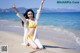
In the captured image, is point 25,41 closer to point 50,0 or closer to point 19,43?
point 19,43

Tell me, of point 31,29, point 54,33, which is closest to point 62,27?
point 54,33

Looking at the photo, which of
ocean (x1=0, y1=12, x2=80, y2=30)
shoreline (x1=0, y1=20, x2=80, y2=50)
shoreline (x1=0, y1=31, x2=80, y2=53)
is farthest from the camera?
ocean (x1=0, y1=12, x2=80, y2=30)

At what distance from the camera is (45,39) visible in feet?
11.0

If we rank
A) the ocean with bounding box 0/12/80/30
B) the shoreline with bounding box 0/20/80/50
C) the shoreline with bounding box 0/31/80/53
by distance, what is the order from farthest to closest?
the ocean with bounding box 0/12/80/30 → the shoreline with bounding box 0/20/80/50 → the shoreline with bounding box 0/31/80/53

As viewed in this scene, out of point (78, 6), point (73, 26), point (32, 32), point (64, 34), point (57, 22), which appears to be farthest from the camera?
point (57, 22)

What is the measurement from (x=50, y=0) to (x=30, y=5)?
0.75 feet

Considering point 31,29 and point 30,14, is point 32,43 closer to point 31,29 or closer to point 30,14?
point 31,29

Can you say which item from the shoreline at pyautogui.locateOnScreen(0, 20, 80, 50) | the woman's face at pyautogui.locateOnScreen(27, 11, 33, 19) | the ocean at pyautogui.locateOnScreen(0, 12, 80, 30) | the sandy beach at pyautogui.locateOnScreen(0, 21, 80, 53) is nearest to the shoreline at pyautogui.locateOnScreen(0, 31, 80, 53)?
the sandy beach at pyautogui.locateOnScreen(0, 21, 80, 53)

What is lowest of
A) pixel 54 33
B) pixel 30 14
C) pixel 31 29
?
pixel 54 33

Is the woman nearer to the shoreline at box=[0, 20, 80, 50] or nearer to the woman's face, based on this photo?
the woman's face

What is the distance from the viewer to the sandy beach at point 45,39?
289 cm

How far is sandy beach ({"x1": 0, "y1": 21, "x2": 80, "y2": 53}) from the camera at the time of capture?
2.89 m

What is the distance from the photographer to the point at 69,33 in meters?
3.63

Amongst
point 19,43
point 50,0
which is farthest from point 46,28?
point 19,43
